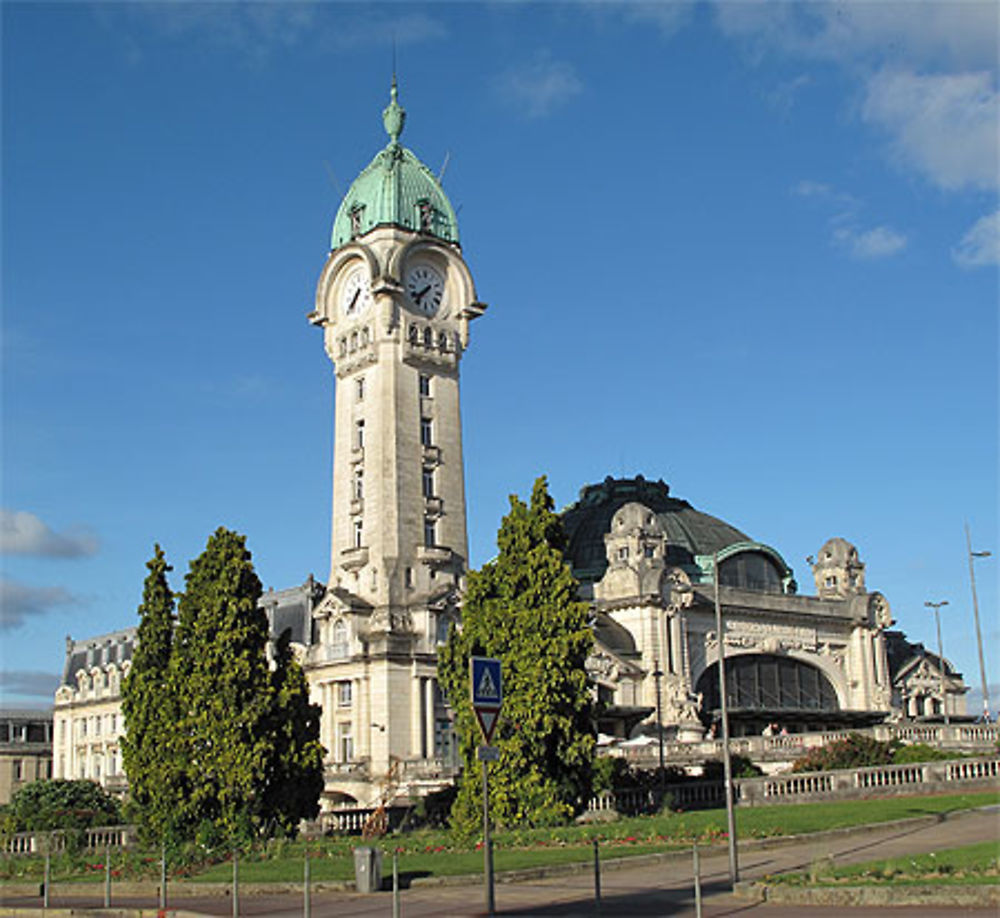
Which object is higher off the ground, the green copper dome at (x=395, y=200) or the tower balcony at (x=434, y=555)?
the green copper dome at (x=395, y=200)

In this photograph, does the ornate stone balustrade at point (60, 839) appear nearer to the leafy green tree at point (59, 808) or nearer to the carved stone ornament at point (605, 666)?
the leafy green tree at point (59, 808)

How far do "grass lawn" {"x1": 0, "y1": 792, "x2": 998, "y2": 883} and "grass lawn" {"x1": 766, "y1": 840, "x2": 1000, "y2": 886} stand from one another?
7263 millimetres

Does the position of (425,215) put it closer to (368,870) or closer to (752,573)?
(752,573)

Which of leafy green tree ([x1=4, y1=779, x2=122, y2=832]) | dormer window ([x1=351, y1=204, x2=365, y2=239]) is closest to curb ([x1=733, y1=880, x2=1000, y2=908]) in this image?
leafy green tree ([x1=4, y1=779, x2=122, y2=832])

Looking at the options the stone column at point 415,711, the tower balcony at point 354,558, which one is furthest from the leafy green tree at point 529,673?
the tower balcony at point 354,558

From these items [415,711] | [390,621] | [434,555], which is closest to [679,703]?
[415,711]

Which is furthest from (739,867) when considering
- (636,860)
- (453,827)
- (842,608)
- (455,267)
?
(842,608)

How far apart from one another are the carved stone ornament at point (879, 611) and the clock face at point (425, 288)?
4029 centimetres

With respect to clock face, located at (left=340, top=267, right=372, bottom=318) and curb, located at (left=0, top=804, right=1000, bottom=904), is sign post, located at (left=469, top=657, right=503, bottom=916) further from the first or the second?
clock face, located at (left=340, top=267, right=372, bottom=318)

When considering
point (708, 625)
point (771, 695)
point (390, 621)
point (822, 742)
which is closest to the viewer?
point (822, 742)

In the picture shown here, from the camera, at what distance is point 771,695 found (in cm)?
8962

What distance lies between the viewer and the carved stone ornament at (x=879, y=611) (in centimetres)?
9769

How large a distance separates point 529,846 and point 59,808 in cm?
2490

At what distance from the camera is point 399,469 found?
78375 mm
